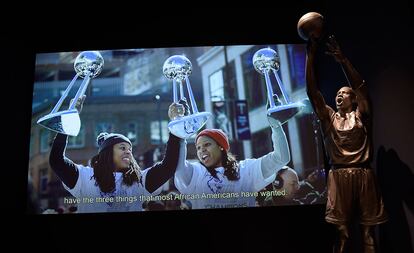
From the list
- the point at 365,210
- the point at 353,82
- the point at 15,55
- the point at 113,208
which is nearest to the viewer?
the point at 365,210

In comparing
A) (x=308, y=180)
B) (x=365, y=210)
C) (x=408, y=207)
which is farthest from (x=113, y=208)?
(x=408, y=207)

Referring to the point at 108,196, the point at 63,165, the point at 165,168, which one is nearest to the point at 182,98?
the point at 165,168

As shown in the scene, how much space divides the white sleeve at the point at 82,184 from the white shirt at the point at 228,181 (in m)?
0.82

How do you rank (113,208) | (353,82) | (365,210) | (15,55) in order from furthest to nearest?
(15,55) → (113,208) → (353,82) → (365,210)

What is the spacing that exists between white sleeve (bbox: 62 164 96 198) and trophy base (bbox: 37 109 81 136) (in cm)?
37

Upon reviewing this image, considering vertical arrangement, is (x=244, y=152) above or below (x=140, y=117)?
below

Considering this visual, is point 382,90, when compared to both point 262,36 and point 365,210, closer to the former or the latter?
point 365,210

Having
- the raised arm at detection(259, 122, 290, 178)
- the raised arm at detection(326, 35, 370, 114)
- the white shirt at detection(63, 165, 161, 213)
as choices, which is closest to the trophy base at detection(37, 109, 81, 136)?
the white shirt at detection(63, 165, 161, 213)

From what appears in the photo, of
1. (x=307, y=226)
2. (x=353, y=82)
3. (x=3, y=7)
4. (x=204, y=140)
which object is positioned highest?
(x=3, y=7)

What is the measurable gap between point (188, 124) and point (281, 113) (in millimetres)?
916

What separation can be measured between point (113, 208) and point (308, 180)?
1854mm

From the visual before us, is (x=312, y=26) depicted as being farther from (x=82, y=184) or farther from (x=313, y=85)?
(x=82, y=184)

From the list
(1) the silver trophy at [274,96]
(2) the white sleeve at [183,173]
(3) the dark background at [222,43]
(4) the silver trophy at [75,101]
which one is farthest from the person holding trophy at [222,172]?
(4) the silver trophy at [75,101]

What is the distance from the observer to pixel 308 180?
346 centimetres
